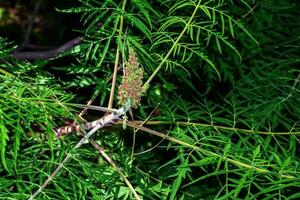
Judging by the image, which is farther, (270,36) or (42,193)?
(270,36)

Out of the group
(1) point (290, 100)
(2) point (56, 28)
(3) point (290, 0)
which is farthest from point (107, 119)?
(2) point (56, 28)

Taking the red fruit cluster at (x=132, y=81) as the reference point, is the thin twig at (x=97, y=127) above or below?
below

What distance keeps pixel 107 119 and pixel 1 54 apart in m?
0.32

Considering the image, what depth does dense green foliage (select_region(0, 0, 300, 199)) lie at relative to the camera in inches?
39.5

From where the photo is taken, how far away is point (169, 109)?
1322 millimetres

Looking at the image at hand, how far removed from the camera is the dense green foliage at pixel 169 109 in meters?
1.00

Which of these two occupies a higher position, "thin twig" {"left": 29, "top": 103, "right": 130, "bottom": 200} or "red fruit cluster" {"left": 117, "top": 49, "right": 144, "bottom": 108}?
"red fruit cluster" {"left": 117, "top": 49, "right": 144, "bottom": 108}

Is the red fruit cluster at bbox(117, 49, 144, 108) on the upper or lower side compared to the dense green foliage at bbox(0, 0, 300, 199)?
upper

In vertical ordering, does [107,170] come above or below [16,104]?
below

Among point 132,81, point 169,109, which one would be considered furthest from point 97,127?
point 169,109

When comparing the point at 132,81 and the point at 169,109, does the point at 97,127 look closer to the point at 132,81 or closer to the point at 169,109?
the point at 132,81

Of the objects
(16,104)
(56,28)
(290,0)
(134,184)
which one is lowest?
(56,28)

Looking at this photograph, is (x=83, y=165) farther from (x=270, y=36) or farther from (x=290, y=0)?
(x=290, y=0)

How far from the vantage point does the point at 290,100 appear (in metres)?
1.46
